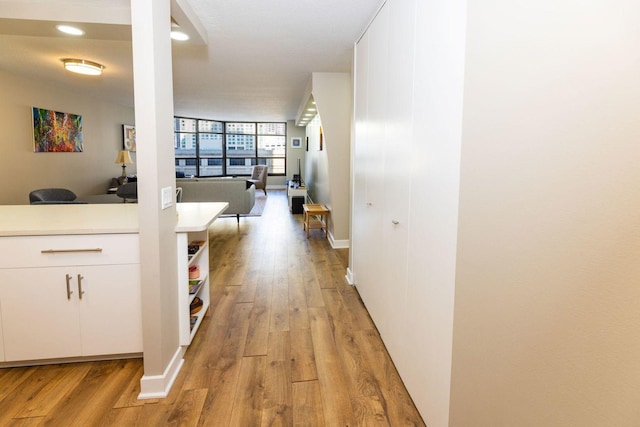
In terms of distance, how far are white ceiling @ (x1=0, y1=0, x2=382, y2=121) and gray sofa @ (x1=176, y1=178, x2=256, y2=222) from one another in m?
1.59

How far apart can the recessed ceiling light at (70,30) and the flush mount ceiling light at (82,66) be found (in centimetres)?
183

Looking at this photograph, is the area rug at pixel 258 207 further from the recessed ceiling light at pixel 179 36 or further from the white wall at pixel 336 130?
the recessed ceiling light at pixel 179 36

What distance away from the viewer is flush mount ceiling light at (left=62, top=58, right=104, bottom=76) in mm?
4465

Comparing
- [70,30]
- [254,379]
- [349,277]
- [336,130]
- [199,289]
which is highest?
[70,30]

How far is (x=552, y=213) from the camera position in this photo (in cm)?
91

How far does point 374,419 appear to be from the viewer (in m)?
1.82

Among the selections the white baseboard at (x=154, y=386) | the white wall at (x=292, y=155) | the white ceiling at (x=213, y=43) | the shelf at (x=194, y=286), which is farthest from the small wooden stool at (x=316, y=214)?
the white wall at (x=292, y=155)

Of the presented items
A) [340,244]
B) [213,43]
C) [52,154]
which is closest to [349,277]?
[340,244]

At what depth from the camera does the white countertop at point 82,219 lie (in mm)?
2096

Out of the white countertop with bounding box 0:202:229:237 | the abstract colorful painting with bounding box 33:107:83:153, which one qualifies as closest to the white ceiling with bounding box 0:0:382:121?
the abstract colorful painting with bounding box 33:107:83:153

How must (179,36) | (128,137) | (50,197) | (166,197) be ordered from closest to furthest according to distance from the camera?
(166,197) < (179,36) < (50,197) < (128,137)

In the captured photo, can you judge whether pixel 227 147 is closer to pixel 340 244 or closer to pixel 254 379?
pixel 340 244

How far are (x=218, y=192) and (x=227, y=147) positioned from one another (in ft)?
19.7

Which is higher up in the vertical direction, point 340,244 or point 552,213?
point 552,213
